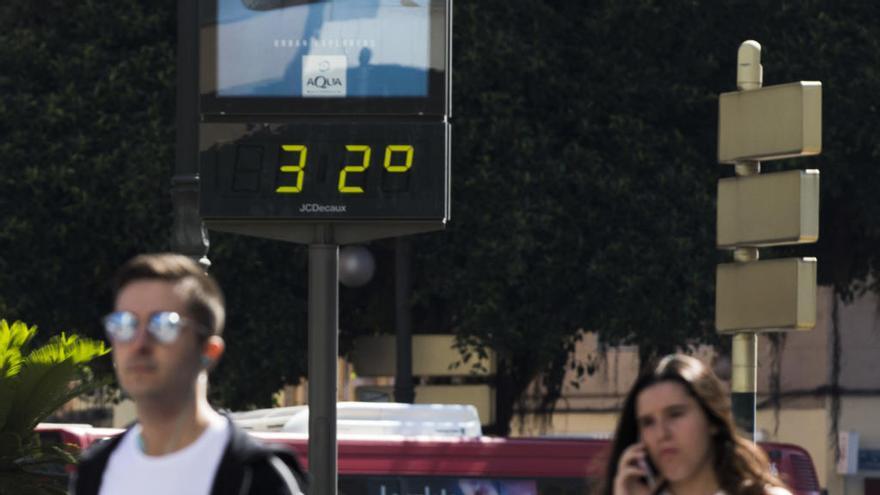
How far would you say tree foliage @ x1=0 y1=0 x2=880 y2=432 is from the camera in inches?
931

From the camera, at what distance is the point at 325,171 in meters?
11.7

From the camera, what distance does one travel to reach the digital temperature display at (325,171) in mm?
11641

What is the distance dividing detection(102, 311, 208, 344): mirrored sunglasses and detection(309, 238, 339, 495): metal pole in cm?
781

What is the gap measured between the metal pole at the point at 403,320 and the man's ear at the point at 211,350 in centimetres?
1913

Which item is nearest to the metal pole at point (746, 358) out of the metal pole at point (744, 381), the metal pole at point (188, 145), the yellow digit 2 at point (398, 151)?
the metal pole at point (744, 381)

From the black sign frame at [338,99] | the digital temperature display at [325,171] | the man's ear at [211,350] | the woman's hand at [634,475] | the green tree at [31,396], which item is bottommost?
the green tree at [31,396]

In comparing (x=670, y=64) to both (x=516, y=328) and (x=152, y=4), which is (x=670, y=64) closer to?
(x=516, y=328)

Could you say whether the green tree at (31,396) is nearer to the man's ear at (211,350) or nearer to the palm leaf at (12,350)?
the palm leaf at (12,350)

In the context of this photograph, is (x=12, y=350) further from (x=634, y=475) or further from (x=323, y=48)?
(x=634, y=475)

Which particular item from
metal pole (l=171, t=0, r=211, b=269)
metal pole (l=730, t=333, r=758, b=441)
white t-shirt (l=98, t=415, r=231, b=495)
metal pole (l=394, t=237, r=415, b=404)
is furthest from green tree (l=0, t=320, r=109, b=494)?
white t-shirt (l=98, t=415, r=231, b=495)

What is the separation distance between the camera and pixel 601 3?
2434 cm

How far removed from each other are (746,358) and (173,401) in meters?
6.85

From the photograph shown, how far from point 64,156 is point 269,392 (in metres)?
3.47

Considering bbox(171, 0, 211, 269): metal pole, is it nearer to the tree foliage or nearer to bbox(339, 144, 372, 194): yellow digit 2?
bbox(339, 144, 372, 194): yellow digit 2
